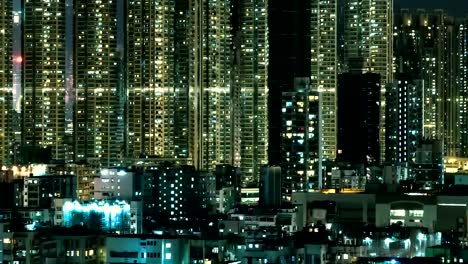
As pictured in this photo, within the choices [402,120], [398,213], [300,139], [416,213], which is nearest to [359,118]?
[402,120]

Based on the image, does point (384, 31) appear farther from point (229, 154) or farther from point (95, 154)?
point (95, 154)

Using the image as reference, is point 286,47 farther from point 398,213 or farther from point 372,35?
point 398,213

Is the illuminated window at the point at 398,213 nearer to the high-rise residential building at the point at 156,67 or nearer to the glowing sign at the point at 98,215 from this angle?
the glowing sign at the point at 98,215

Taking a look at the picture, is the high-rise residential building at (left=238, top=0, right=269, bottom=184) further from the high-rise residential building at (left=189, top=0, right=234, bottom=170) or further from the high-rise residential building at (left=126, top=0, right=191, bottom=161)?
the high-rise residential building at (left=126, top=0, right=191, bottom=161)

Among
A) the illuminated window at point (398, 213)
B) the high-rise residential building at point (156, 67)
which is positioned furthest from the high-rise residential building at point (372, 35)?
the illuminated window at point (398, 213)

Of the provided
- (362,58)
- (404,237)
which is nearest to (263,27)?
(362,58)
